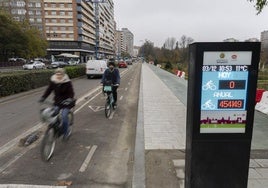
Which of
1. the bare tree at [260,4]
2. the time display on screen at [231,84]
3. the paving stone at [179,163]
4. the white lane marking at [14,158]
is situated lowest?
the white lane marking at [14,158]

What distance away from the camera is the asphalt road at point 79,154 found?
13.4 feet

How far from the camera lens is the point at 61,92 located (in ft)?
17.4

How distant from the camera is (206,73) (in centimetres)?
274

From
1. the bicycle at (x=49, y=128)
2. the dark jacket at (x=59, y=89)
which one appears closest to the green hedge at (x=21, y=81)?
the dark jacket at (x=59, y=89)

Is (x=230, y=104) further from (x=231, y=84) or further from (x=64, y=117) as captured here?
(x=64, y=117)

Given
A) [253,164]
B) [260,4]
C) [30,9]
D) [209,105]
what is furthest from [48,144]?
[30,9]

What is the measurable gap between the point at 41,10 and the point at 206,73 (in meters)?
87.7

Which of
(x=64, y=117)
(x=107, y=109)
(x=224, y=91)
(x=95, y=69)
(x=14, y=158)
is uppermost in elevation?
(x=224, y=91)

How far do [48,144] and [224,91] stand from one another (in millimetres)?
3500

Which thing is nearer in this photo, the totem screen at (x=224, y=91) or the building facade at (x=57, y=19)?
the totem screen at (x=224, y=91)

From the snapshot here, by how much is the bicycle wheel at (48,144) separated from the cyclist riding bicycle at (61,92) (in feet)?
1.59

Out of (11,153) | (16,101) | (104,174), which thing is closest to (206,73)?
(104,174)

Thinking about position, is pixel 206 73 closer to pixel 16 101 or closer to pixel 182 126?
pixel 182 126

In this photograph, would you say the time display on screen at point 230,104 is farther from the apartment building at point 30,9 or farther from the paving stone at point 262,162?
the apartment building at point 30,9
